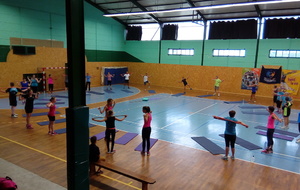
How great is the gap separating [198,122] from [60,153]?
20.2 feet

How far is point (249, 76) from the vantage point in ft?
62.1

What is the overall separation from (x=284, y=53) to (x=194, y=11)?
7641 mm

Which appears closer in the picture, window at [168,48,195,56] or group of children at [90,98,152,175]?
group of children at [90,98,152,175]

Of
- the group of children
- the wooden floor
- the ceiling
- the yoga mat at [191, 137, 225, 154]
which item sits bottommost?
the wooden floor

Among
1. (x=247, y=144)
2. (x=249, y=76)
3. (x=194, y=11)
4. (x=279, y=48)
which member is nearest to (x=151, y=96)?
(x=249, y=76)

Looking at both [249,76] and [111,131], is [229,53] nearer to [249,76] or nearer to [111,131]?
[249,76]

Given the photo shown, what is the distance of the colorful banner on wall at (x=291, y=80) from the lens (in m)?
17.2

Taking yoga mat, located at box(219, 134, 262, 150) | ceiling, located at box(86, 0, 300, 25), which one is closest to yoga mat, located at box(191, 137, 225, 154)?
yoga mat, located at box(219, 134, 262, 150)

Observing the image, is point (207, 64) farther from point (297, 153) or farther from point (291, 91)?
point (297, 153)

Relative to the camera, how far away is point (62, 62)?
1923cm

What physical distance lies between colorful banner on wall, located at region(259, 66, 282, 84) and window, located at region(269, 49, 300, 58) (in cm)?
103

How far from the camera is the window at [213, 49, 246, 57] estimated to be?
1930 centimetres

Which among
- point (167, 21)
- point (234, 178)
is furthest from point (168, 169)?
point (167, 21)

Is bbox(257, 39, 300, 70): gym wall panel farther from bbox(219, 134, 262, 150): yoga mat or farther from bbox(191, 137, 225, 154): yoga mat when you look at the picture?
bbox(191, 137, 225, 154): yoga mat
